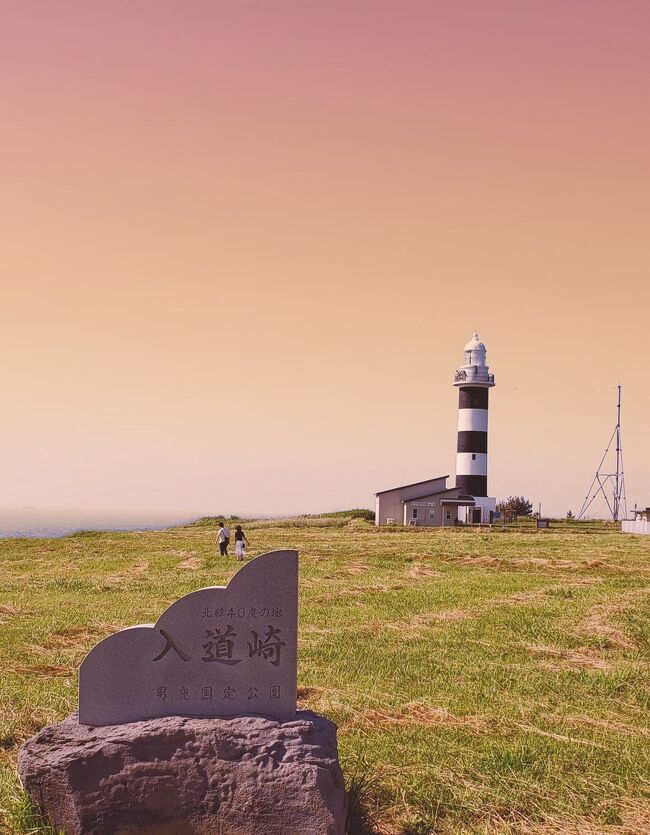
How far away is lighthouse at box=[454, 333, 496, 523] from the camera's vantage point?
250 ft

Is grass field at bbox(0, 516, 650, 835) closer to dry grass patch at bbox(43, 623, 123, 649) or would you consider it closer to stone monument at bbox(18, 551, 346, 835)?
dry grass patch at bbox(43, 623, 123, 649)

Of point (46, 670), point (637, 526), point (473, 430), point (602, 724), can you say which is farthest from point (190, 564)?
point (473, 430)

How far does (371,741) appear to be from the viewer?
32.7ft

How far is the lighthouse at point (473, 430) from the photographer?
76.1m

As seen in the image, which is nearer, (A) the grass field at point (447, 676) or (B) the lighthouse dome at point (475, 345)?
(A) the grass field at point (447, 676)

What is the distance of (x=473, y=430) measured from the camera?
252 feet

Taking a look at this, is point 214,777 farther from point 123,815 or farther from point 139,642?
point 139,642

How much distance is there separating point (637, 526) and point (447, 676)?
57663mm

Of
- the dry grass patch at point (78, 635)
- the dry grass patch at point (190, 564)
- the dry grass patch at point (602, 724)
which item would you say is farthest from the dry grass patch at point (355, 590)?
the dry grass patch at point (602, 724)

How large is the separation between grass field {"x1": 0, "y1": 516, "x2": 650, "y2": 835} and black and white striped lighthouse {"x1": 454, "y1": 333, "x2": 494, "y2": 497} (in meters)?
43.7

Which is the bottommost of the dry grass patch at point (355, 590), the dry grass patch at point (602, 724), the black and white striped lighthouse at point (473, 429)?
the dry grass patch at point (602, 724)

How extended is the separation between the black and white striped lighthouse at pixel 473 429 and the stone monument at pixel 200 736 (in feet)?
227

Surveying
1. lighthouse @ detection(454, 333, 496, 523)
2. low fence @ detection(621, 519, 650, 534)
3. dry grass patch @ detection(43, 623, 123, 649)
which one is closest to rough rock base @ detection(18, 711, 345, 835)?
dry grass patch @ detection(43, 623, 123, 649)

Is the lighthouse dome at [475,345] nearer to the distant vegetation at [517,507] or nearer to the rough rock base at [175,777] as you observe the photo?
the distant vegetation at [517,507]
